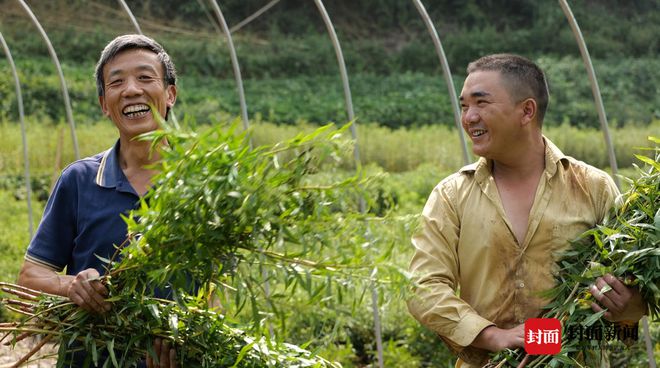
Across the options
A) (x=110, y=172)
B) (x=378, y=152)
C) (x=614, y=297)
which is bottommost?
(x=378, y=152)

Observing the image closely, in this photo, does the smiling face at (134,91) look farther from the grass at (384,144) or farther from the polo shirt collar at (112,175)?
the grass at (384,144)

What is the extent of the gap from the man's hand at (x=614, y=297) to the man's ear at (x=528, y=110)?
19.5 inches

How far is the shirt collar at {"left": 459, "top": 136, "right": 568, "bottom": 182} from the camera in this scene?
2910mm

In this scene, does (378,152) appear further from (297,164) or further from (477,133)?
(297,164)

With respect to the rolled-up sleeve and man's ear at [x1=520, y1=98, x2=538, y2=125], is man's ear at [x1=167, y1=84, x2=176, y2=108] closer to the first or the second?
the rolled-up sleeve

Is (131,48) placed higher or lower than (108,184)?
higher

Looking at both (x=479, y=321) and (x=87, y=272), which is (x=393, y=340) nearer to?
(x=479, y=321)

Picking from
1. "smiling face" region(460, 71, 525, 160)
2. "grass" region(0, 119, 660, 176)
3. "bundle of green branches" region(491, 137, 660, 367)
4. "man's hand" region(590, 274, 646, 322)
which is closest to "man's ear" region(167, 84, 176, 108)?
"smiling face" region(460, 71, 525, 160)

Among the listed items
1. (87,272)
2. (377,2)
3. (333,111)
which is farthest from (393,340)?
(377,2)

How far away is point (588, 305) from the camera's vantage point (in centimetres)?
266

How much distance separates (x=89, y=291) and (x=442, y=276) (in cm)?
93

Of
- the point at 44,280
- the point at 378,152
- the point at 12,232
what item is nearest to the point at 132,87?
the point at 44,280

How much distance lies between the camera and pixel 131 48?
9.26 ft

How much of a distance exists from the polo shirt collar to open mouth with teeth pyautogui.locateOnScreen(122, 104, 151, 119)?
0.47 ft
